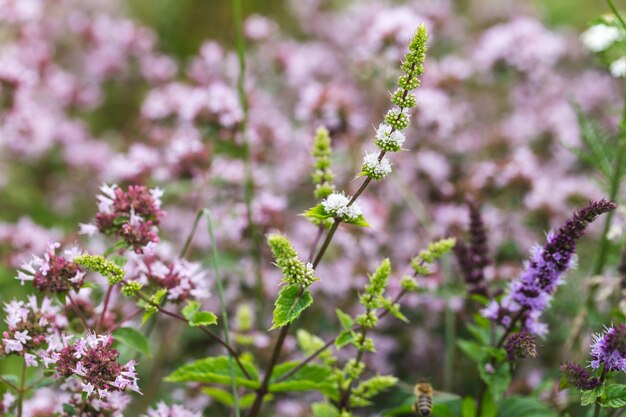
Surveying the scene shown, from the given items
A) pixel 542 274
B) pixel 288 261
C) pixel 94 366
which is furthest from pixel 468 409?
pixel 94 366

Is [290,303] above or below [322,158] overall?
below

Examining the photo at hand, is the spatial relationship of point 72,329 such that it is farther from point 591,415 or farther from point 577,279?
point 577,279

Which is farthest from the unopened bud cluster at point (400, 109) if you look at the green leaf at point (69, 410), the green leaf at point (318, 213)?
the green leaf at point (69, 410)

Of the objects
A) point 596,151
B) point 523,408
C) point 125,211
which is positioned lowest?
point 523,408

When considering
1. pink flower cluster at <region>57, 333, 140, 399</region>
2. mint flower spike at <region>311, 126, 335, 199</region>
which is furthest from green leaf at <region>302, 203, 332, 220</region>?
pink flower cluster at <region>57, 333, 140, 399</region>

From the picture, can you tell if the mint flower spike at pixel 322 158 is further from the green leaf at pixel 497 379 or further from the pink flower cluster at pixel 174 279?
the green leaf at pixel 497 379

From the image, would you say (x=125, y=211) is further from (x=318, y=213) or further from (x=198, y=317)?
(x=318, y=213)

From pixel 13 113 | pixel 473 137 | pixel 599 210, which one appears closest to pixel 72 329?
pixel 599 210
